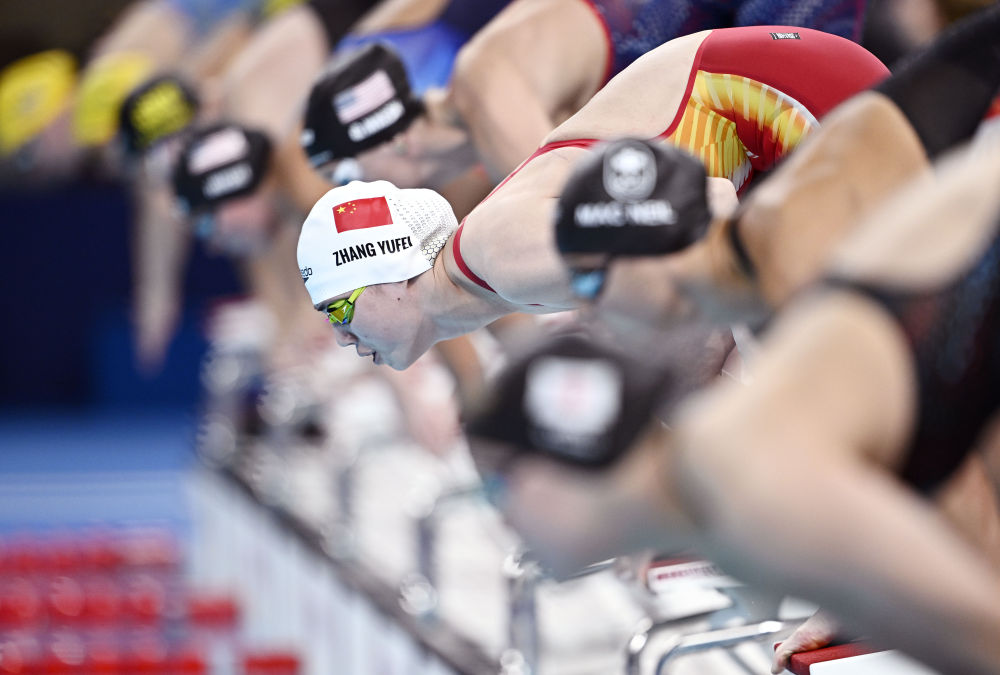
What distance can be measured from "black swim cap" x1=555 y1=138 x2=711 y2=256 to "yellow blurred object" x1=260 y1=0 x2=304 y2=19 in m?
3.96

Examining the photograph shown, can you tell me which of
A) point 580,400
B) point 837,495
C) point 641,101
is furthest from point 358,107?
point 837,495

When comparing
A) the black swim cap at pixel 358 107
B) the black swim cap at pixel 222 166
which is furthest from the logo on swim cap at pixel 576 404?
the black swim cap at pixel 222 166

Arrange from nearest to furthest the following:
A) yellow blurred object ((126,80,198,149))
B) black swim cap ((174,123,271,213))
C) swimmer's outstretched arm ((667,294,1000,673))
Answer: swimmer's outstretched arm ((667,294,1000,673)) < black swim cap ((174,123,271,213)) < yellow blurred object ((126,80,198,149))

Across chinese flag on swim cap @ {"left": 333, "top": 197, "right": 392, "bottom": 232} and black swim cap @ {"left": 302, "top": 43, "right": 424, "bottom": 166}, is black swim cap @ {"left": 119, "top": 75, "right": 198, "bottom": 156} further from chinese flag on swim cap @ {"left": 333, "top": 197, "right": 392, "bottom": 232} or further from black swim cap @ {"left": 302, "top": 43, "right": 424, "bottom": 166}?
chinese flag on swim cap @ {"left": 333, "top": 197, "right": 392, "bottom": 232}

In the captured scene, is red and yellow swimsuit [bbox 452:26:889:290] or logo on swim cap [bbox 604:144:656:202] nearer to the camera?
logo on swim cap [bbox 604:144:656:202]

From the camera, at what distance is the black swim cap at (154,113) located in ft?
16.4

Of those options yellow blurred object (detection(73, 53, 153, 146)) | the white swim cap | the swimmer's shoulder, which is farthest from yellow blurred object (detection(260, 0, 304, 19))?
the swimmer's shoulder

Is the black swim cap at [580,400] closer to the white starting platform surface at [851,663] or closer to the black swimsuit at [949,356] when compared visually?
the black swimsuit at [949,356]

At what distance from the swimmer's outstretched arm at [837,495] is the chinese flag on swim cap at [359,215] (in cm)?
136

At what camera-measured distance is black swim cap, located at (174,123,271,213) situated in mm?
4008

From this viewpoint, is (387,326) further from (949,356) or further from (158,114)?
(158,114)

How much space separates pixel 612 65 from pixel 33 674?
2821 mm

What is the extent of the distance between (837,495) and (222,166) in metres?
3.25

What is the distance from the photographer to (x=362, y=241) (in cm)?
240
